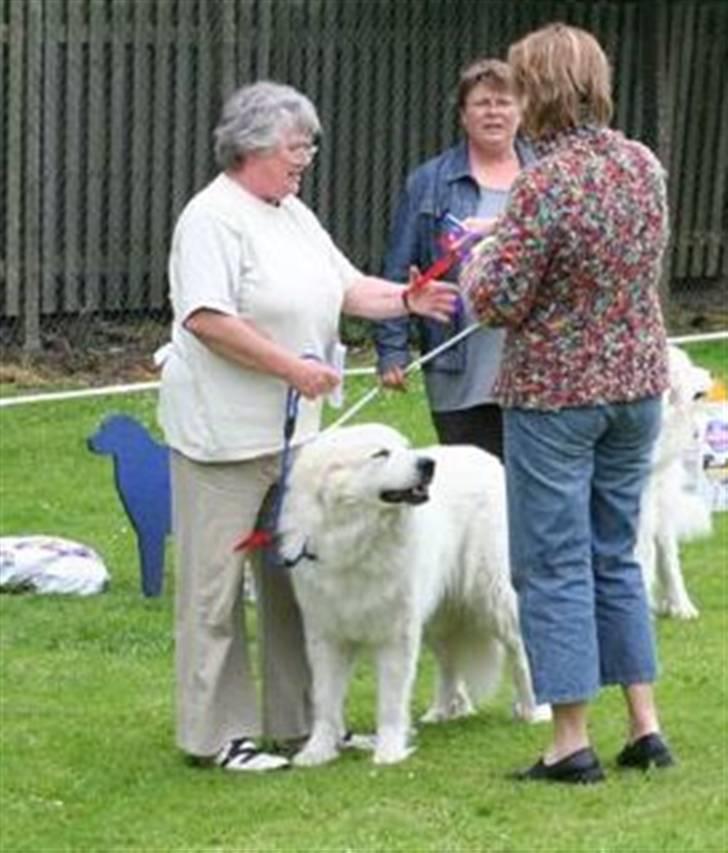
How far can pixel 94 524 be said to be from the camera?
9992 millimetres

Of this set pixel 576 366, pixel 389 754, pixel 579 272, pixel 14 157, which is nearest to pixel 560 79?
pixel 579 272

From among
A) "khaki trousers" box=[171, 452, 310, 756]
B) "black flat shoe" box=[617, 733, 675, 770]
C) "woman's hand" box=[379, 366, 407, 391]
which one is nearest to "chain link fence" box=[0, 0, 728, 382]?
"woman's hand" box=[379, 366, 407, 391]

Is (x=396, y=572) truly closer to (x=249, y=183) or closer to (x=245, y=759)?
(x=245, y=759)

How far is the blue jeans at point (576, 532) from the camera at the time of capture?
5.99m

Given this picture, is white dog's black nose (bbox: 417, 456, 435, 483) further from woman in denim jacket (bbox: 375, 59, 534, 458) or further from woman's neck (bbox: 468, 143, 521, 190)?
woman's neck (bbox: 468, 143, 521, 190)

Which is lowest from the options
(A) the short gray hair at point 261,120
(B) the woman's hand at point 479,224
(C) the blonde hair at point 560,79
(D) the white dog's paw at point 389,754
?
(D) the white dog's paw at point 389,754

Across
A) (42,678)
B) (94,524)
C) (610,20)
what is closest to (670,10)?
(610,20)

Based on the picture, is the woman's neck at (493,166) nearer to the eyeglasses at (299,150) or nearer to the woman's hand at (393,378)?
the woman's hand at (393,378)

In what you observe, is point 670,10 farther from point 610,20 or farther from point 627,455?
point 627,455

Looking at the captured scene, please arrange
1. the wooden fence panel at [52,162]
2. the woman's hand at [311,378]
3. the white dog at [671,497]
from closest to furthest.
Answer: the woman's hand at [311,378] < the white dog at [671,497] < the wooden fence panel at [52,162]

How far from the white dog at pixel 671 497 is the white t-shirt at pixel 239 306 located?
7.44 ft

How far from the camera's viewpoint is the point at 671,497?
883cm

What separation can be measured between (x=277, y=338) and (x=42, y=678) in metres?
1.76

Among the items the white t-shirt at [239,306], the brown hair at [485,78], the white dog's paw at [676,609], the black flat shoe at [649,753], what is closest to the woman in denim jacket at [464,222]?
the brown hair at [485,78]
